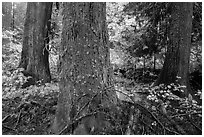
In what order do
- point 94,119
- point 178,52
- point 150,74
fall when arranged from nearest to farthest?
1. point 94,119
2. point 178,52
3. point 150,74

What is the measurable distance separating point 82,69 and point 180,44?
3.25m

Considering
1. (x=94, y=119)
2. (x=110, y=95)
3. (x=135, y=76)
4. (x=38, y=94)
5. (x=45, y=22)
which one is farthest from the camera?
(x=135, y=76)

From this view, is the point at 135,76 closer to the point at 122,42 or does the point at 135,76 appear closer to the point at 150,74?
the point at 150,74

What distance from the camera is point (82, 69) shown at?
9.74 feet

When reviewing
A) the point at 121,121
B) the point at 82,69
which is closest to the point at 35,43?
the point at 82,69

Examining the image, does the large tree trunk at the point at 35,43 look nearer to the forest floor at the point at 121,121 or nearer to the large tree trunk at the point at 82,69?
the forest floor at the point at 121,121

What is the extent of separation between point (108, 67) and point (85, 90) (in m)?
0.56

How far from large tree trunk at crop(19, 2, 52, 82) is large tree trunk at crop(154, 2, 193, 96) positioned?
12.1 feet

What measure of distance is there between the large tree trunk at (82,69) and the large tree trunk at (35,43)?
10.2 ft

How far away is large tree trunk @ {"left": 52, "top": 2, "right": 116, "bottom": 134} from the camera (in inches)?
117

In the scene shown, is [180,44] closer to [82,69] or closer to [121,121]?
[121,121]

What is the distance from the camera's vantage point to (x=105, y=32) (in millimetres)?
3213

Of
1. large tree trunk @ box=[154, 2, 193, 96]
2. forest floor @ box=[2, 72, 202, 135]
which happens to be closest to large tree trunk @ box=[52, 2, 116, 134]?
forest floor @ box=[2, 72, 202, 135]

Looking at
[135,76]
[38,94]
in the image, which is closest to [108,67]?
[38,94]
